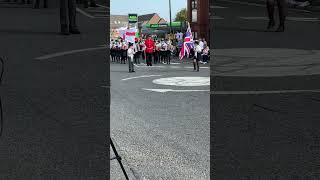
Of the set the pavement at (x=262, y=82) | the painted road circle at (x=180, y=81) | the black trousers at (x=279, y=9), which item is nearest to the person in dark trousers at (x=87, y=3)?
the pavement at (x=262, y=82)

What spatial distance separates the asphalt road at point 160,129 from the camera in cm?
342

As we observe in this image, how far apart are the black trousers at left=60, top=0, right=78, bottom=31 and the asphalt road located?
274mm

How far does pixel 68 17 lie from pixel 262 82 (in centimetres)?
94

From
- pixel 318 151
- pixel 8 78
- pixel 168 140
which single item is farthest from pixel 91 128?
pixel 168 140

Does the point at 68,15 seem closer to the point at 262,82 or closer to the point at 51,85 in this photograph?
the point at 51,85

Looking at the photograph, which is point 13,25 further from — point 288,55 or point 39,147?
point 288,55

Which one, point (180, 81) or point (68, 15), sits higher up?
point (68, 15)

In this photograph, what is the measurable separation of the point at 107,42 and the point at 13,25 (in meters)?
0.43

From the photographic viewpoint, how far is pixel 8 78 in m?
1.92

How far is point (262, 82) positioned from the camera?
198cm

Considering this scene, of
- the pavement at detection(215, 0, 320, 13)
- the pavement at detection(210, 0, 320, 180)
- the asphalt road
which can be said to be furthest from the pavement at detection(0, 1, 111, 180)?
the pavement at detection(215, 0, 320, 13)

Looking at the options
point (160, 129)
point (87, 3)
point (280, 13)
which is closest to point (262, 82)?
point (280, 13)

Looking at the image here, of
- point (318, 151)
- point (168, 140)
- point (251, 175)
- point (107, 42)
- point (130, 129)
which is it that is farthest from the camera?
point (130, 129)

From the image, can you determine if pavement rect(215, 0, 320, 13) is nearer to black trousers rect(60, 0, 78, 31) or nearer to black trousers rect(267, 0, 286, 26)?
black trousers rect(267, 0, 286, 26)
